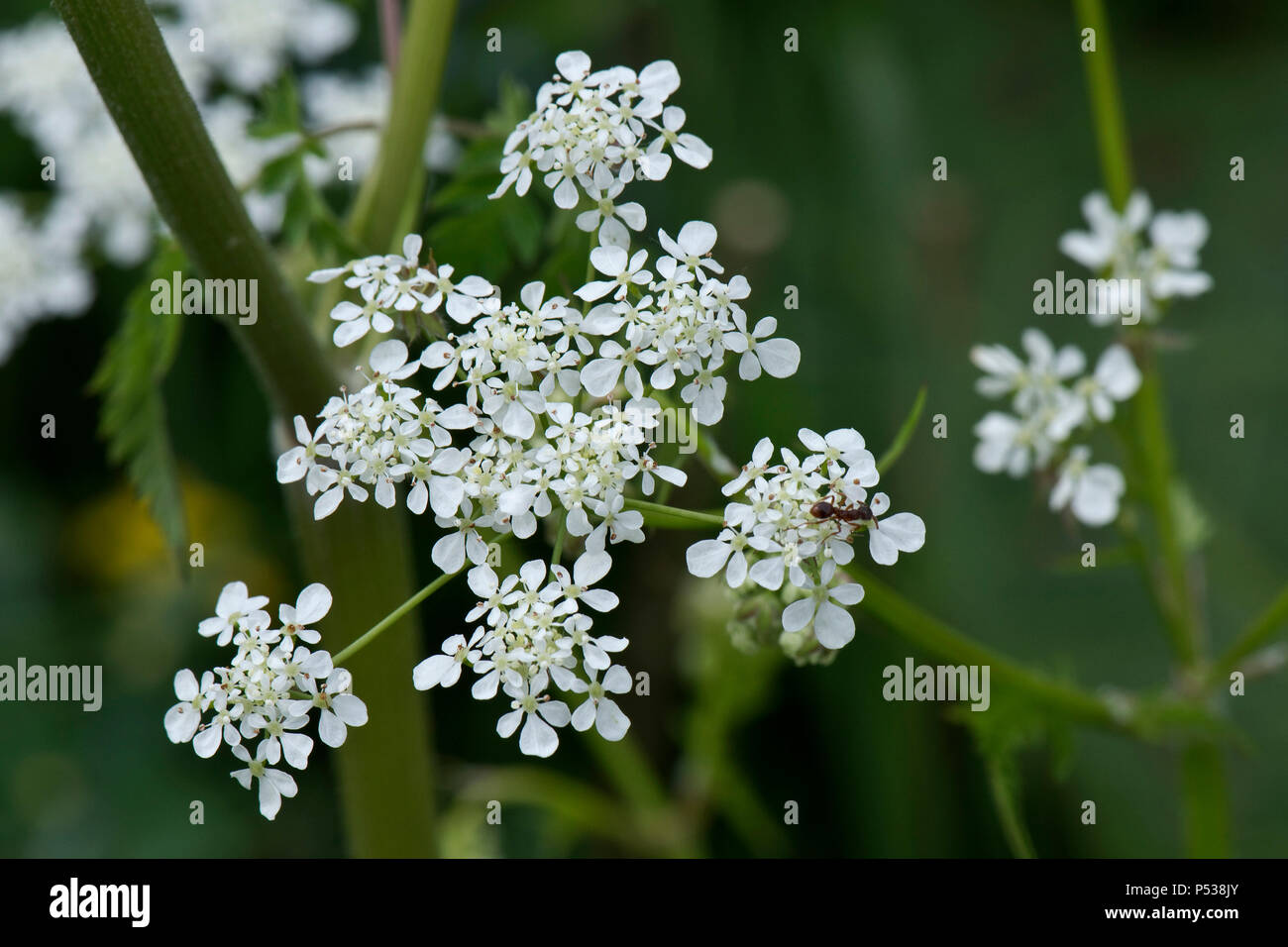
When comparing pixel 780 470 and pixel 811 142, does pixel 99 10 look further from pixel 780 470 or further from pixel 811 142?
pixel 811 142

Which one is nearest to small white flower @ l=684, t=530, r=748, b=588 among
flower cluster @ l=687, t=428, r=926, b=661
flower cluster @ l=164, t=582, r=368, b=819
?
flower cluster @ l=687, t=428, r=926, b=661

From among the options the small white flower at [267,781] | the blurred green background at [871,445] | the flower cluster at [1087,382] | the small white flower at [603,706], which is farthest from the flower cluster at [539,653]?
the blurred green background at [871,445]

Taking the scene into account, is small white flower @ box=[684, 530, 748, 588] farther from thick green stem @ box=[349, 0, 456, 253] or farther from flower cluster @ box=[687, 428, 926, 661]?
thick green stem @ box=[349, 0, 456, 253]

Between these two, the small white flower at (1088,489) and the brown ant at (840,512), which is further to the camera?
the small white flower at (1088,489)

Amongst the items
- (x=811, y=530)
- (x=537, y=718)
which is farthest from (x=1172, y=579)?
(x=537, y=718)

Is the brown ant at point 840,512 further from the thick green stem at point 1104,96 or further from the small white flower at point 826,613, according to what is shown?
the thick green stem at point 1104,96

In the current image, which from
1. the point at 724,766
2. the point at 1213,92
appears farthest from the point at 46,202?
the point at 1213,92
